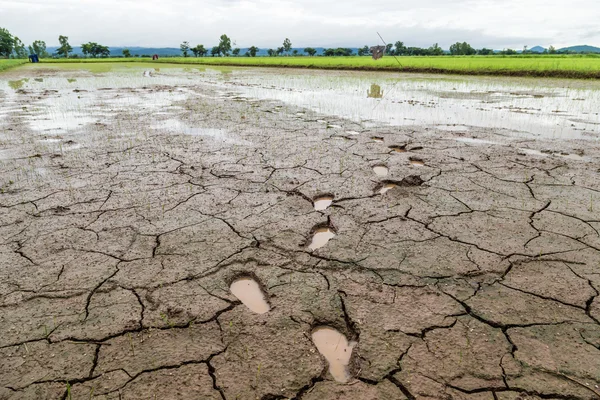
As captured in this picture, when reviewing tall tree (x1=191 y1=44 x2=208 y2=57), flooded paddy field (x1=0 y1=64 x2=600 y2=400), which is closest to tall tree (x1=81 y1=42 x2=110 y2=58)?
tall tree (x1=191 y1=44 x2=208 y2=57)

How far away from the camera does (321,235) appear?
285 centimetres

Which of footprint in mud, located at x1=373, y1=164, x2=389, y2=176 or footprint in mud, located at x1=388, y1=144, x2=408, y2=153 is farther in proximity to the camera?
footprint in mud, located at x1=388, y1=144, x2=408, y2=153

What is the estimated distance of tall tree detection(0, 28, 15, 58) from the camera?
6432 cm

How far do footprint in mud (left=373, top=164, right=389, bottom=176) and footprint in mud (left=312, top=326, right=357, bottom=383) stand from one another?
8.24ft

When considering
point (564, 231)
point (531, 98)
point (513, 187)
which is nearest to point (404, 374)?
point (564, 231)

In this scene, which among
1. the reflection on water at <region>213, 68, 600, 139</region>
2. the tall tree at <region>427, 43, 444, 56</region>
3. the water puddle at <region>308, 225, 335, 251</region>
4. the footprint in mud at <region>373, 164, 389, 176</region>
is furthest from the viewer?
the tall tree at <region>427, 43, 444, 56</region>

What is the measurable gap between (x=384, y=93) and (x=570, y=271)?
9.68 m

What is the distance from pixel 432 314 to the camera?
1968 millimetres

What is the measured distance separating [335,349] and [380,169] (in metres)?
2.80

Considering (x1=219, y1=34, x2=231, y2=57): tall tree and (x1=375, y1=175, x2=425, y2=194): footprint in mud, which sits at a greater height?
(x1=219, y1=34, x2=231, y2=57): tall tree

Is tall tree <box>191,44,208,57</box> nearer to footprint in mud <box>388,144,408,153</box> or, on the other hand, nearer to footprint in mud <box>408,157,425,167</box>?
footprint in mud <box>388,144,408,153</box>

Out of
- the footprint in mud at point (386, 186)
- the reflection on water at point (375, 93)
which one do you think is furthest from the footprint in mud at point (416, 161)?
the reflection on water at point (375, 93)

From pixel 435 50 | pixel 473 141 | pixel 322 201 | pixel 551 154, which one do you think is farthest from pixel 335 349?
pixel 435 50

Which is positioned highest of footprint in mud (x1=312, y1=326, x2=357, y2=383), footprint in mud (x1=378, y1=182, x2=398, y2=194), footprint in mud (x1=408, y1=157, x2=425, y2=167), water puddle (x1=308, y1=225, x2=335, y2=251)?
footprint in mud (x1=408, y1=157, x2=425, y2=167)
